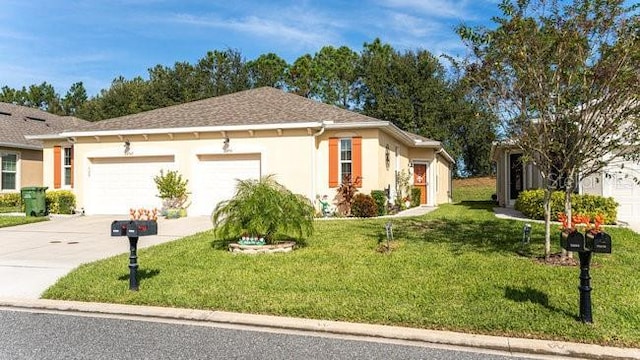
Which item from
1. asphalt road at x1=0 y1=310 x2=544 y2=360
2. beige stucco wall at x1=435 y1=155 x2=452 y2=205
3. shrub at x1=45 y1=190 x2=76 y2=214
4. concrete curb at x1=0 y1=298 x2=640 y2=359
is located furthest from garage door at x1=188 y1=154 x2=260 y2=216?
beige stucco wall at x1=435 y1=155 x2=452 y2=205

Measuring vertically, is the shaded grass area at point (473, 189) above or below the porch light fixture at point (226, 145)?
below

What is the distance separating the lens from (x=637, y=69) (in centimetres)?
644

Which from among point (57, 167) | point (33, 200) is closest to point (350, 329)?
point (33, 200)

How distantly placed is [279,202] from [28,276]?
13.3 ft

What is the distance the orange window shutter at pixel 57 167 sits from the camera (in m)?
18.2

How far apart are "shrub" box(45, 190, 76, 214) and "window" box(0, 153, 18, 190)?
4805 mm

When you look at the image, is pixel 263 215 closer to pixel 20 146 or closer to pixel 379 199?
pixel 379 199

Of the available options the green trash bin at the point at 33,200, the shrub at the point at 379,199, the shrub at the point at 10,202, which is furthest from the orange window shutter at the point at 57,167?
the shrub at the point at 379,199

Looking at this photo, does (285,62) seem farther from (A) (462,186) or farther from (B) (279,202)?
(B) (279,202)

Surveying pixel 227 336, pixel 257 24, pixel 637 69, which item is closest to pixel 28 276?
pixel 227 336

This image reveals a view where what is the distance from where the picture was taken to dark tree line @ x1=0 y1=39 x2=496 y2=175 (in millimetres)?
37750

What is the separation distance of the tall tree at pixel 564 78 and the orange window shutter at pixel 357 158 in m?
7.50

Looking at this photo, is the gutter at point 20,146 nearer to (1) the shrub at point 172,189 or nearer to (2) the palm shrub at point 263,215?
(1) the shrub at point 172,189

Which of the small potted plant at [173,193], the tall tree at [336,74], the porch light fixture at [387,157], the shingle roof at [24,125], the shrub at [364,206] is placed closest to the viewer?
the shrub at [364,206]
